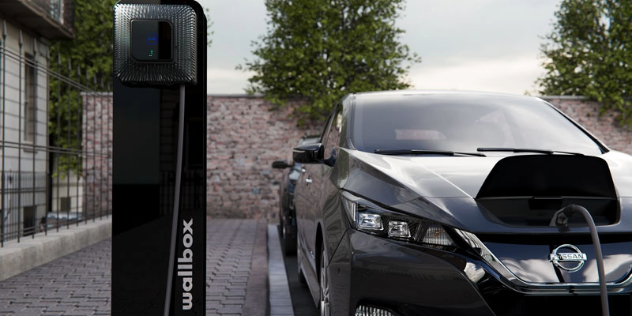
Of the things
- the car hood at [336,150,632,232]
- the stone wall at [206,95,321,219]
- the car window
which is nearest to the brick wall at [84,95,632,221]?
the stone wall at [206,95,321,219]

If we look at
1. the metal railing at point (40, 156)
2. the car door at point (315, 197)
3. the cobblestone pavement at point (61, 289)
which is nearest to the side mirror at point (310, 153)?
the car door at point (315, 197)

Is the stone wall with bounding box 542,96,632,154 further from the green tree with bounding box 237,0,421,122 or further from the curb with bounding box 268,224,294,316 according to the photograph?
the curb with bounding box 268,224,294,316

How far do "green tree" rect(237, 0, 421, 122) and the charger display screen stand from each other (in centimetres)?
1584

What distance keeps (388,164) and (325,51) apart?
58.4 feet

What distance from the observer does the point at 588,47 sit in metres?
28.9

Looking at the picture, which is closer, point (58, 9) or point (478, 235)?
point (478, 235)

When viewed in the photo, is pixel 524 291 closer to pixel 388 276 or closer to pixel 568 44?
pixel 388 276

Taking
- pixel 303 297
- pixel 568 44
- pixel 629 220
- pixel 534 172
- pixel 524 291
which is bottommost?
pixel 303 297

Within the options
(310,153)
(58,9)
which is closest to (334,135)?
A: (310,153)

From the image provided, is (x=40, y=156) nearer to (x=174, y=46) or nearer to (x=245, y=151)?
(x=245, y=151)

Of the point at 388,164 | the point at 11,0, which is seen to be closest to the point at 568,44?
the point at 11,0

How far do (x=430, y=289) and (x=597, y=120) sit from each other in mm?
18153

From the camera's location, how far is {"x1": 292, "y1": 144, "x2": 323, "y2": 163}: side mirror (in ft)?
15.3

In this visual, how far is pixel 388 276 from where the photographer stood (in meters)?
2.99
